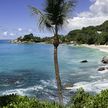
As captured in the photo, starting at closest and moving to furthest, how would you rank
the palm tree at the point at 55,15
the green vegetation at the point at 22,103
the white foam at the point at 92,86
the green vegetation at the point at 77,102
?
Result: the green vegetation at the point at 77,102 → the green vegetation at the point at 22,103 → the palm tree at the point at 55,15 → the white foam at the point at 92,86

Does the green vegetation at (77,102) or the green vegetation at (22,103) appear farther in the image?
the green vegetation at (22,103)

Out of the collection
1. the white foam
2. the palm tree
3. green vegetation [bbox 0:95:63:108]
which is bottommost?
the white foam

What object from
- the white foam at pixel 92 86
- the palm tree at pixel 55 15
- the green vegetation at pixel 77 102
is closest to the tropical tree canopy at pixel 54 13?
the palm tree at pixel 55 15

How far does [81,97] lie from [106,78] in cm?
3918

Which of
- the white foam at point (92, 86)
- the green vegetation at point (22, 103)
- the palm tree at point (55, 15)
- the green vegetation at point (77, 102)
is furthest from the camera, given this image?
the white foam at point (92, 86)

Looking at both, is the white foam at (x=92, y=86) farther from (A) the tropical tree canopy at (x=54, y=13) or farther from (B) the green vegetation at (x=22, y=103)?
(B) the green vegetation at (x=22, y=103)

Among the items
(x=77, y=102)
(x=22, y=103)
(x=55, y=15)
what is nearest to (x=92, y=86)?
(x=55, y=15)

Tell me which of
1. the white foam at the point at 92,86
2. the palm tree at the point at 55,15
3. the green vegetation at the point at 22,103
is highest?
the palm tree at the point at 55,15

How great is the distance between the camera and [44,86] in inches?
1976

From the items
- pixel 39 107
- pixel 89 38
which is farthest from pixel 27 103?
pixel 89 38

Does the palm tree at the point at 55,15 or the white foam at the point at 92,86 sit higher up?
the palm tree at the point at 55,15

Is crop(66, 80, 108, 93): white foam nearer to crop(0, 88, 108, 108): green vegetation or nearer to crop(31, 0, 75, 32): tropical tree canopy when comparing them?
crop(31, 0, 75, 32): tropical tree canopy

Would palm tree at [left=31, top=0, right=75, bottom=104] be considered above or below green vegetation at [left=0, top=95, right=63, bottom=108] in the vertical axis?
above

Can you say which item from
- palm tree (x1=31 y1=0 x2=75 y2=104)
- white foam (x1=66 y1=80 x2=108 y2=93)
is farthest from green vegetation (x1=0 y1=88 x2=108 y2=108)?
white foam (x1=66 y1=80 x2=108 y2=93)
